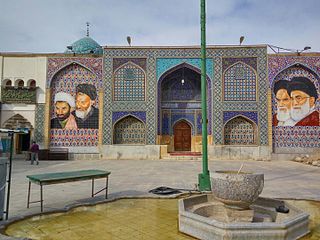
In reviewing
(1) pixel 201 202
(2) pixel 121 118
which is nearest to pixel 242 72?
(2) pixel 121 118

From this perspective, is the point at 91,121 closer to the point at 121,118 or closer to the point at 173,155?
the point at 121,118

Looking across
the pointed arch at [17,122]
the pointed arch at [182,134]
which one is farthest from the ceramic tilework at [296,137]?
the pointed arch at [17,122]

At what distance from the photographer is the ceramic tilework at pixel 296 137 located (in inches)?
597

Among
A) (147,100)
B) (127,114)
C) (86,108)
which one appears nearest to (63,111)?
(86,108)

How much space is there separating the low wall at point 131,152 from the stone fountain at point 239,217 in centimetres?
1117

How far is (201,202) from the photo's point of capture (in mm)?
4586

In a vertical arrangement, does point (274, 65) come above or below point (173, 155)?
above

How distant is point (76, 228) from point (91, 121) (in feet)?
41.2

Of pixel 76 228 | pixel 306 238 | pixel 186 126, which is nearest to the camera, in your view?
pixel 306 238

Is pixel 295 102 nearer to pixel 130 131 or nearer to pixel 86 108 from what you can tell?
pixel 130 131

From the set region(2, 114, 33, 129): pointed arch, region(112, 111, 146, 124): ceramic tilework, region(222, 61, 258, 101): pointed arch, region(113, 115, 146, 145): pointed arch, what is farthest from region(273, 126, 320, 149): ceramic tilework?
region(2, 114, 33, 129): pointed arch

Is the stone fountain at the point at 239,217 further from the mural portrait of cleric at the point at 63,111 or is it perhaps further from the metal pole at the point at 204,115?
the mural portrait of cleric at the point at 63,111

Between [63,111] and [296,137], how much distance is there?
14.2 meters

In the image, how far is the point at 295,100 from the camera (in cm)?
1539
